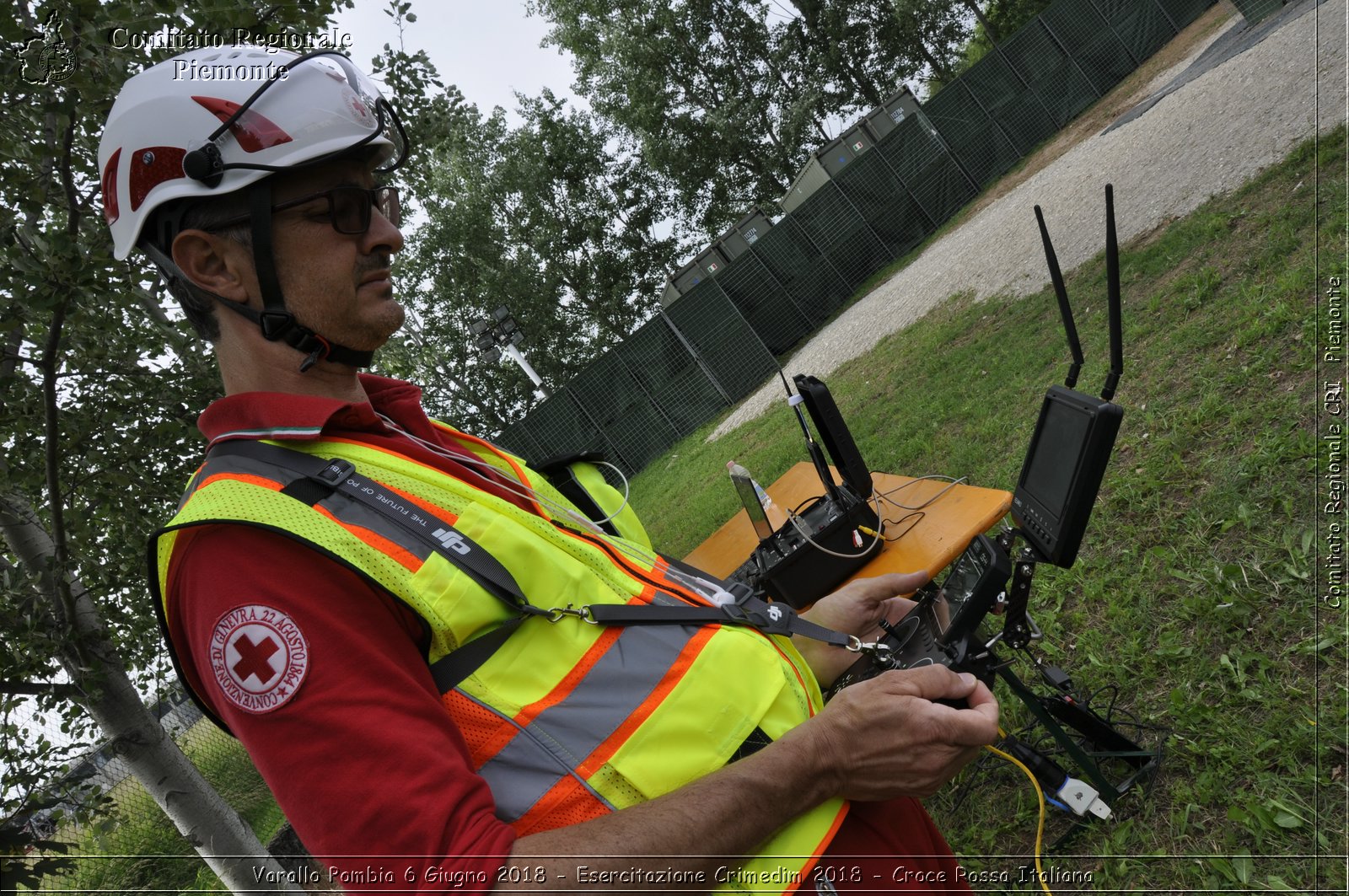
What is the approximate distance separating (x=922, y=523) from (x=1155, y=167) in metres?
8.46

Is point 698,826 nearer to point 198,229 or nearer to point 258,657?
point 258,657

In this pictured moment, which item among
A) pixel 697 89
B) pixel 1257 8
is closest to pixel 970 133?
pixel 1257 8

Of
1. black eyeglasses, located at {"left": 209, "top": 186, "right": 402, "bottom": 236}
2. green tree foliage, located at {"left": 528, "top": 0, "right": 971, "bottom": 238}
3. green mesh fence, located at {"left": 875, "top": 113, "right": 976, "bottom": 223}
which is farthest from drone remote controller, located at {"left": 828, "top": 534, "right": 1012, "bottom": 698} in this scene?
green tree foliage, located at {"left": 528, "top": 0, "right": 971, "bottom": 238}

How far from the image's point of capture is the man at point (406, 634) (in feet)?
3.68

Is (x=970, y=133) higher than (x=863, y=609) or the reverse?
higher

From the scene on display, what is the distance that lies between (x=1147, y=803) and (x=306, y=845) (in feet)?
9.66

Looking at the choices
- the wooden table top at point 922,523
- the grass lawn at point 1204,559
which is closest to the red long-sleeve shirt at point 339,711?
the wooden table top at point 922,523

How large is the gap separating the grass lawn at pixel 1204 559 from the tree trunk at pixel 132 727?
125 inches

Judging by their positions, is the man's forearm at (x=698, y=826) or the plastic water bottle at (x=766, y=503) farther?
the plastic water bottle at (x=766, y=503)

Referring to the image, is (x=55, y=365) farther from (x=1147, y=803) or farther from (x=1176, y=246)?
(x=1176, y=246)

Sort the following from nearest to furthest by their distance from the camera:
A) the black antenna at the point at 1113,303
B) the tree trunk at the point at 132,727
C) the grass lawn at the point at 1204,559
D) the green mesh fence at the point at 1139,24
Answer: the black antenna at the point at 1113,303, the grass lawn at the point at 1204,559, the tree trunk at the point at 132,727, the green mesh fence at the point at 1139,24

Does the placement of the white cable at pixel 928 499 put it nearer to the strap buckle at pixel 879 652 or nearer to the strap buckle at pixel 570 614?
the strap buckle at pixel 879 652

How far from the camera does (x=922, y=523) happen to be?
343 cm

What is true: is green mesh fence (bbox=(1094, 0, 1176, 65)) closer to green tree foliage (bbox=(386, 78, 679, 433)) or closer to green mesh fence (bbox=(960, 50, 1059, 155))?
green mesh fence (bbox=(960, 50, 1059, 155))
